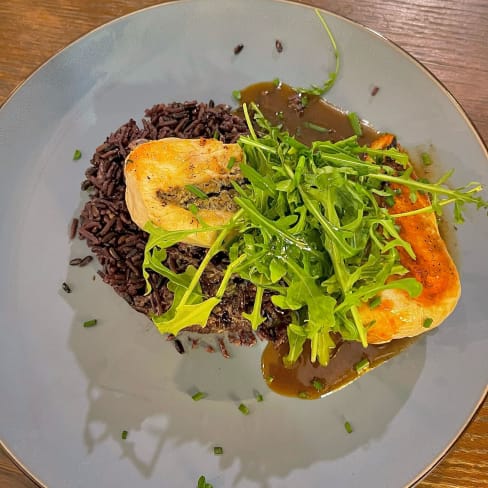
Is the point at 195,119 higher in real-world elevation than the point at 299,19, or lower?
lower

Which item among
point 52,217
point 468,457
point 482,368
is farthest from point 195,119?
point 468,457

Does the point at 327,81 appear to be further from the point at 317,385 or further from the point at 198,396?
the point at 198,396

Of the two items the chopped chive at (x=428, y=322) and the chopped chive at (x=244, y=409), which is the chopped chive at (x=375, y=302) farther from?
the chopped chive at (x=244, y=409)

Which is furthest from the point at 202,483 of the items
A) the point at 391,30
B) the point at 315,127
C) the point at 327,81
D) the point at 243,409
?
the point at 391,30

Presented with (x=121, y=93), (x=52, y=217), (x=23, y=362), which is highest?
(x=121, y=93)

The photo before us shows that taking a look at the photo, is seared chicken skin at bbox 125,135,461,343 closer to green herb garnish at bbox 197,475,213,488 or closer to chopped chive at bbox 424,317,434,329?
chopped chive at bbox 424,317,434,329

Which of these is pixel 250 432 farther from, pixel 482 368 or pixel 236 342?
pixel 482 368
